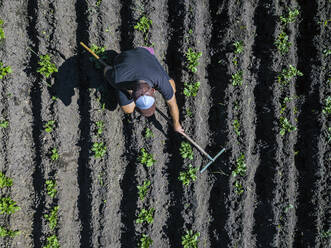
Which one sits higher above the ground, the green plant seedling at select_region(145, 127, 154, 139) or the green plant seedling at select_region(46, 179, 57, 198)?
the green plant seedling at select_region(145, 127, 154, 139)

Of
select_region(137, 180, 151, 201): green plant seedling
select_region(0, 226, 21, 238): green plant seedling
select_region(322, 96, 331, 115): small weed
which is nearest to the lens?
select_region(322, 96, 331, 115): small weed

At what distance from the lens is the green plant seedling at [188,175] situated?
4.18m

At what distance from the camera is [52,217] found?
431cm

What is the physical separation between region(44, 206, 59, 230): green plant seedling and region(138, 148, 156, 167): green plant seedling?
4.97 feet

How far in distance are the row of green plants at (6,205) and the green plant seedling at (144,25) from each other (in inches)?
121

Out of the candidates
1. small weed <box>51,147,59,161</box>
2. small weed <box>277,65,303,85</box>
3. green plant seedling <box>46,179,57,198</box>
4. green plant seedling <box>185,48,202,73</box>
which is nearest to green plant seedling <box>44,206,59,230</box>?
green plant seedling <box>46,179,57,198</box>

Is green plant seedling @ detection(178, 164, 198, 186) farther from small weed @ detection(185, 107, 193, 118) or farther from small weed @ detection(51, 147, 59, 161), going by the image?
small weed @ detection(51, 147, 59, 161)

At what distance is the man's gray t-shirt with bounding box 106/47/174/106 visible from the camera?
133 inches

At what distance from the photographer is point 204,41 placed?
13.9ft

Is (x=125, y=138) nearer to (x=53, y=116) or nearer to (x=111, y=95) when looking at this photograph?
(x=111, y=95)

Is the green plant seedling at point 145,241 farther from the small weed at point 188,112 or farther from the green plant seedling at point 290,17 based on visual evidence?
the green plant seedling at point 290,17

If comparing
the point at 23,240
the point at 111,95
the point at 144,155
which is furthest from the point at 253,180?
the point at 23,240

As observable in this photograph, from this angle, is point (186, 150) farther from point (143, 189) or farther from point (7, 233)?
point (7, 233)

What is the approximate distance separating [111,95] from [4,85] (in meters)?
1.68
